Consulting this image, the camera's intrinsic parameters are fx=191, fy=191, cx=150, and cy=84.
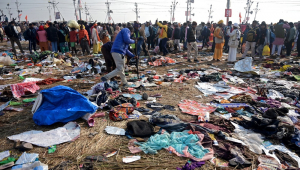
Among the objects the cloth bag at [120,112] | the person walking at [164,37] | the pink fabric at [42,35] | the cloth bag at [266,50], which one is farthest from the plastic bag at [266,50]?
the pink fabric at [42,35]

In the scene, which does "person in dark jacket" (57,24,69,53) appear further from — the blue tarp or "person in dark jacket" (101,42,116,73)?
the blue tarp

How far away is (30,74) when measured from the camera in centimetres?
720

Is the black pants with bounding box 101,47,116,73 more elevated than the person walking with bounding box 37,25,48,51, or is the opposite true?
the person walking with bounding box 37,25,48,51

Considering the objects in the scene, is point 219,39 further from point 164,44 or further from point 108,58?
point 108,58

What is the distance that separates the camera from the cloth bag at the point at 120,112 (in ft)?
11.9

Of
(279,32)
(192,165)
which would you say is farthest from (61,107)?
(279,32)

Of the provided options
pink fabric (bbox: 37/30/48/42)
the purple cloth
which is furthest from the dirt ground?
pink fabric (bbox: 37/30/48/42)

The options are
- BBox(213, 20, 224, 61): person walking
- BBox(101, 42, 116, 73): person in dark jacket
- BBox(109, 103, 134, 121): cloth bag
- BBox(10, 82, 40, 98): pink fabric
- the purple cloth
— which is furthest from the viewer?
BBox(213, 20, 224, 61): person walking

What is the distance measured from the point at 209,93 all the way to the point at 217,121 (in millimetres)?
1713

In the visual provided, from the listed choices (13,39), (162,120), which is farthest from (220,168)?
(13,39)

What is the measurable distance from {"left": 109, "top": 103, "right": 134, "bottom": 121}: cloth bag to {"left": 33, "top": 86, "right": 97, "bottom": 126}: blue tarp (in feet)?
1.23

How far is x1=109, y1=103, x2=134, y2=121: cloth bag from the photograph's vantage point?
3.64 metres

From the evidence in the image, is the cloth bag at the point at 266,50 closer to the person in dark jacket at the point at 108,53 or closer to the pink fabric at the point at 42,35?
the person in dark jacket at the point at 108,53

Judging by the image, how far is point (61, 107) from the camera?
3473 mm
